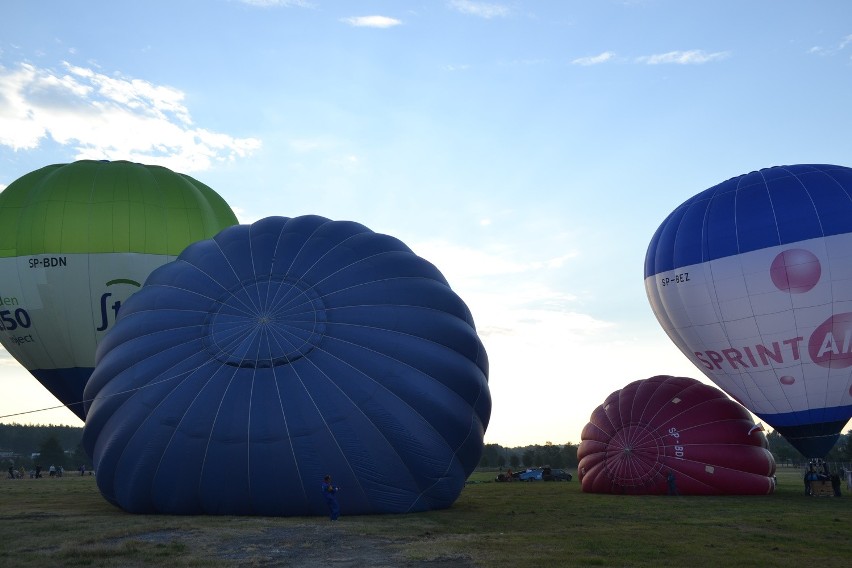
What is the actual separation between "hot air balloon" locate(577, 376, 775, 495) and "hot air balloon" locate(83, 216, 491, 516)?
7518 millimetres

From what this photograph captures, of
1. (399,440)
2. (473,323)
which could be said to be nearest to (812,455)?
(473,323)

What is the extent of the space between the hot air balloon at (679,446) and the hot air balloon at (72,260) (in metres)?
15.7

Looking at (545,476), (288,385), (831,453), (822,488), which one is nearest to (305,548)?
(288,385)

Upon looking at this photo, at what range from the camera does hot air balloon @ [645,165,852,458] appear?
856 inches

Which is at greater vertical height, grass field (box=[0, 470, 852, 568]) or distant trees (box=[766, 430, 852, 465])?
distant trees (box=[766, 430, 852, 465])

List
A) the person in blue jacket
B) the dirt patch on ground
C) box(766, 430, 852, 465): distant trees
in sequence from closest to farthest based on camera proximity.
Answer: the dirt patch on ground
the person in blue jacket
box(766, 430, 852, 465): distant trees

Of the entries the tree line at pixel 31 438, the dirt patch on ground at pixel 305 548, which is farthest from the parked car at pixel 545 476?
the tree line at pixel 31 438

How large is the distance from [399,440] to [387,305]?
2980 millimetres

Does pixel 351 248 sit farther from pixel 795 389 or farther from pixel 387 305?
pixel 795 389

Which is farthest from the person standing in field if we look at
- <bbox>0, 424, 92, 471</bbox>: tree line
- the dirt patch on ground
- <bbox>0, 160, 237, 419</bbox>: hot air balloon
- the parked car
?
<bbox>0, 424, 92, 471</bbox>: tree line

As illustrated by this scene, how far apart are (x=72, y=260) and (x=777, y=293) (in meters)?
21.5

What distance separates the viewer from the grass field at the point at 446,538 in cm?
1018

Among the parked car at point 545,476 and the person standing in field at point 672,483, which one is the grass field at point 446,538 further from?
the parked car at point 545,476

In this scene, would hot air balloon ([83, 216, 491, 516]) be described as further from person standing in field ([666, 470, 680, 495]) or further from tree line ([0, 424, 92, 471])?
tree line ([0, 424, 92, 471])
